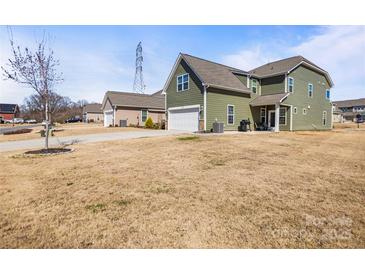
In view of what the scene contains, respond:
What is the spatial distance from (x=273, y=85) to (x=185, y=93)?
947 cm

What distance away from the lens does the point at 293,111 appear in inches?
866

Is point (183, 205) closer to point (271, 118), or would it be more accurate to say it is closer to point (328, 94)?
point (271, 118)

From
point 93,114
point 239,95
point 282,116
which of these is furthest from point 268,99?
point 93,114

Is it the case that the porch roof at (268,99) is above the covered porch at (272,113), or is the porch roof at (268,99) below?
above

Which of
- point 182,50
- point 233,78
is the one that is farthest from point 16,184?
point 233,78

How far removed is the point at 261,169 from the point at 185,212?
12.0 feet

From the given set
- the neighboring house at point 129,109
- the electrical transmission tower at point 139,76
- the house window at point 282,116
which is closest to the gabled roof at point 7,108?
the electrical transmission tower at point 139,76

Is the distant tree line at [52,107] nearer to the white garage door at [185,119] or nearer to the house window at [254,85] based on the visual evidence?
the white garage door at [185,119]

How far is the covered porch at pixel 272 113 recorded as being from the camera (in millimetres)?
20534

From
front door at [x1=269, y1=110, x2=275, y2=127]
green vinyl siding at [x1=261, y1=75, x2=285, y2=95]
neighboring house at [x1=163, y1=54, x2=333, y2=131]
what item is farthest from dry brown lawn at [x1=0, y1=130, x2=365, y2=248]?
green vinyl siding at [x1=261, y1=75, x2=285, y2=95]

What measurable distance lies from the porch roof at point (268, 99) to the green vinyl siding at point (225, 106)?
76 centimetres

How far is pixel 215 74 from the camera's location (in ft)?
67.2

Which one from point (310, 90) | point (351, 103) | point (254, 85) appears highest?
point (351, 103)
